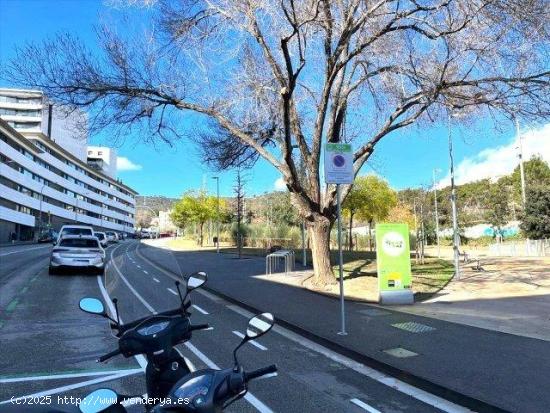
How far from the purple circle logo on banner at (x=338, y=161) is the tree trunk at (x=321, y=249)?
6250 mm

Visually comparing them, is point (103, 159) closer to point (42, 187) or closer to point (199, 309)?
point (42, 187)

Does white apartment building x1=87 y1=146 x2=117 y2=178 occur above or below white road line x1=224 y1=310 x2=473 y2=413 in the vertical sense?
above

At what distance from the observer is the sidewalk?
575 centimetres

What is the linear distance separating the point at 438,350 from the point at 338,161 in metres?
3.85

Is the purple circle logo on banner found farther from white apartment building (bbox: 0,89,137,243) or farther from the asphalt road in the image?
white apartment building (bbox: 0,89,137,243)

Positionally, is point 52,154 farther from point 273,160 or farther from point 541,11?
point 541,11

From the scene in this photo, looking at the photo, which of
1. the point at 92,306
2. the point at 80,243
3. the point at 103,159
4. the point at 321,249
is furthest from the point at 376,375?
the point at 103,159

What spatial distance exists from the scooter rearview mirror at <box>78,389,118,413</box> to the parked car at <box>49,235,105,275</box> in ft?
54.5

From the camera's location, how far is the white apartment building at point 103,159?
145 metres

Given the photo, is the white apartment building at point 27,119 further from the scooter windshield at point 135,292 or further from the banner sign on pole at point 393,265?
the scooter windshield at point 135,292

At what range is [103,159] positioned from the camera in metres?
150

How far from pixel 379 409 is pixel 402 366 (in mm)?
1532

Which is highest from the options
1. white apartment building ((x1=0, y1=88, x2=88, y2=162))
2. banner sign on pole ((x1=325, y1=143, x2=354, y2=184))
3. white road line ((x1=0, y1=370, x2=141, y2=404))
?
white apartment building ((x1=0, y1=88, x2=88, y2=162))

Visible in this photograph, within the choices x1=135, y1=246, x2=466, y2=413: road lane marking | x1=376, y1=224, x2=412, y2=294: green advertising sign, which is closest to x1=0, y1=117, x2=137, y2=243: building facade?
x1=376, y1=224, x2=412, y2=294: green advertising sign
